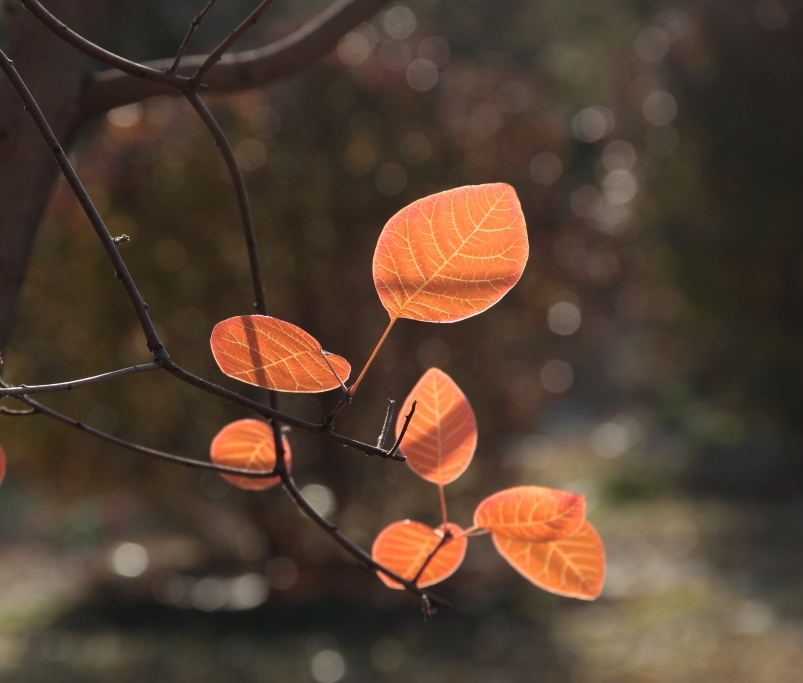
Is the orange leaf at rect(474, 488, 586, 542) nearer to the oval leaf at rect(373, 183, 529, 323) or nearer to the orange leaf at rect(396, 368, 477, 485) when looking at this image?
the orange leaf at rect(396, 368, 477, 485)

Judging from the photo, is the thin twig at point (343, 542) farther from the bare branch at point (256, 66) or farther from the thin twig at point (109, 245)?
the bare branch at point (256, 66)

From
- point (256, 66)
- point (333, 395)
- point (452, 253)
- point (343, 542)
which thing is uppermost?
point (333, 395)

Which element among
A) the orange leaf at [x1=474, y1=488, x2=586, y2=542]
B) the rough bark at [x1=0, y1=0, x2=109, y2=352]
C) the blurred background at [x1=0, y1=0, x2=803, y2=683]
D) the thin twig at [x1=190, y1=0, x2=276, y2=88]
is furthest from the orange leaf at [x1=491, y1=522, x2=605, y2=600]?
the blurred background at [x1=0, y1=0, x2=803, y2=683]

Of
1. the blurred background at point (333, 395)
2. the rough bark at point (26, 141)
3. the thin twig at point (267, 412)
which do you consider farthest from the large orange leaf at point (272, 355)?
the blurred background at point (333, 395)

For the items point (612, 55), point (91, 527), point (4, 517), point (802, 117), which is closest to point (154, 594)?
point (91, 527)

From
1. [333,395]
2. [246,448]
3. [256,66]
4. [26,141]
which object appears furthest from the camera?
[333,395]

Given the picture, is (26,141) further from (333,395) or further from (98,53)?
(333,395)

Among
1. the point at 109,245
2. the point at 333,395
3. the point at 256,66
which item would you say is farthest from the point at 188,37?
the point at 333,395
